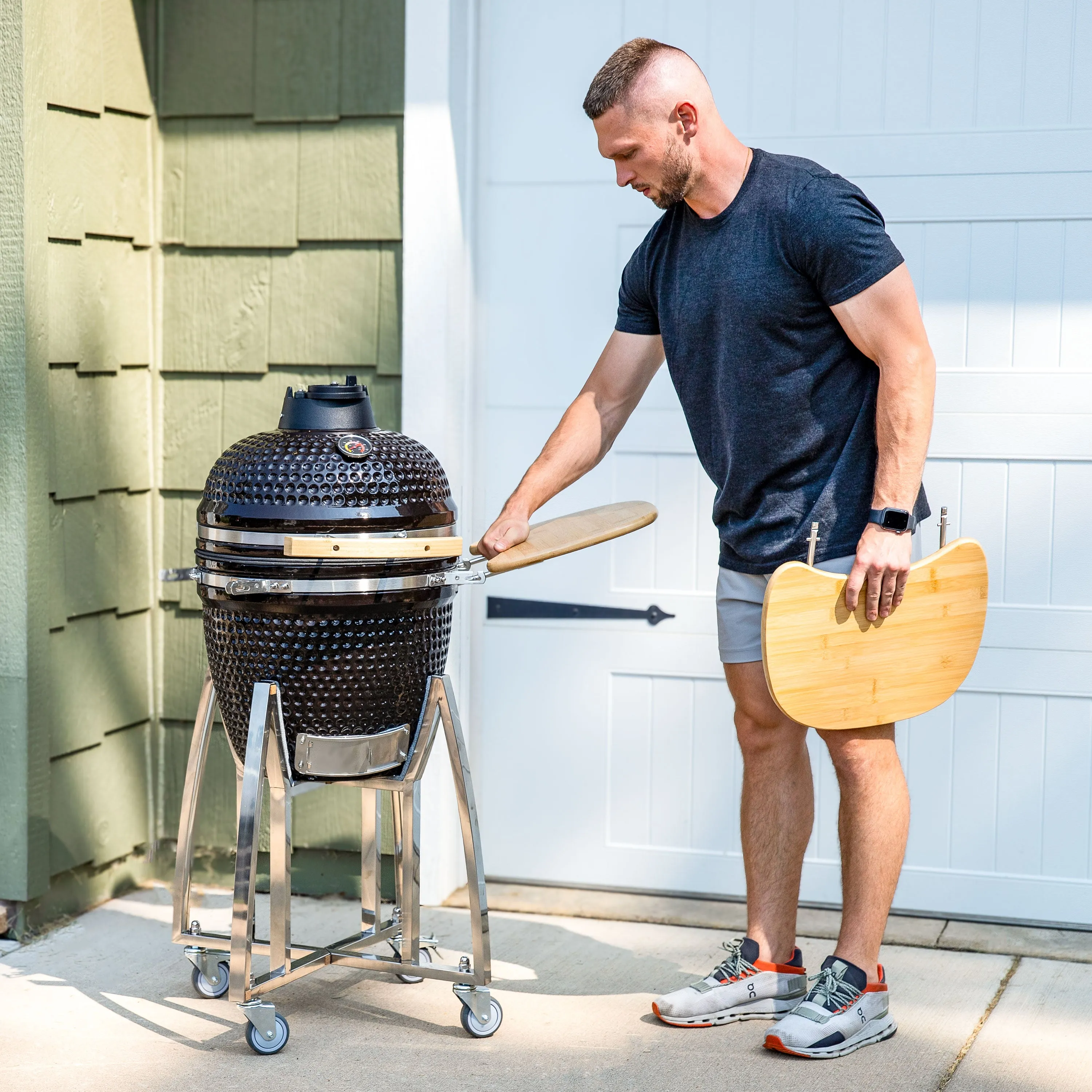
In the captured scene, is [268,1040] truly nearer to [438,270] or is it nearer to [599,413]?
[599,413]

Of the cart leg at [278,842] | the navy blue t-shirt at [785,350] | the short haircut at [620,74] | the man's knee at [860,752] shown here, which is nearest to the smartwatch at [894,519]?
the navy blue t-shirt at [785,350]

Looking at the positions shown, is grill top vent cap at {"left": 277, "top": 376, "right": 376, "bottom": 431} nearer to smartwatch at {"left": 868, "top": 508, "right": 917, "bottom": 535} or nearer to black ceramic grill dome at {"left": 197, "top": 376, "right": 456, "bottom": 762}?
black ceramic grill dome at {"left": 197, "top": 376, "right": 456, "bottom": 762}

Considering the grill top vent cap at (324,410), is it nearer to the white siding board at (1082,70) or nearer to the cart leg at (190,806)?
the cart leg at (190,806)

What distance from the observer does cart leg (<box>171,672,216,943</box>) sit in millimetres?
2574

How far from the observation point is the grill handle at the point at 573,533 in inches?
94.7

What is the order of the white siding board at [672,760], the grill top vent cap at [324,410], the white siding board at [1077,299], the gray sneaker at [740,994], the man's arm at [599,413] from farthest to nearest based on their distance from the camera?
the white siding board at [672,760] < the white siding board at [1077,299] < the man's arm at [599,413] < the gray sneaker at [740,994] < the grill top vent cap at [324,410]

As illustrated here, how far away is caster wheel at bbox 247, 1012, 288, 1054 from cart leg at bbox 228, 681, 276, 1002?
100 millimetres

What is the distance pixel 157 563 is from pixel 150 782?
1.74ft

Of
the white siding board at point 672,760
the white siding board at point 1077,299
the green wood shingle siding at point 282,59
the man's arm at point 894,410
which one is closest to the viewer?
the man's arm at point 894,410

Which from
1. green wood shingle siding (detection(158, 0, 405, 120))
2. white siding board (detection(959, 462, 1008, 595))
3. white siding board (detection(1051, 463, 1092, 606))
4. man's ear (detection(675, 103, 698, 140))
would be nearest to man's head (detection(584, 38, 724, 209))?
man's ear (detection(675, 103, 698, 140))

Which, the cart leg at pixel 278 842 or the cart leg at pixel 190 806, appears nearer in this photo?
the cart leg at pixel 278 842

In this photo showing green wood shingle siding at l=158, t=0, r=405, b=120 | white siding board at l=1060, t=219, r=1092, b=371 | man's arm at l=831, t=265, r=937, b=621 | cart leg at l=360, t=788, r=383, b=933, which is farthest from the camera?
green wood shingle siding at l=158, t=0, r=405, b=120

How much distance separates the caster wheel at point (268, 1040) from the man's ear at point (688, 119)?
1.66m

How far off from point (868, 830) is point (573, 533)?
71 centimetres
